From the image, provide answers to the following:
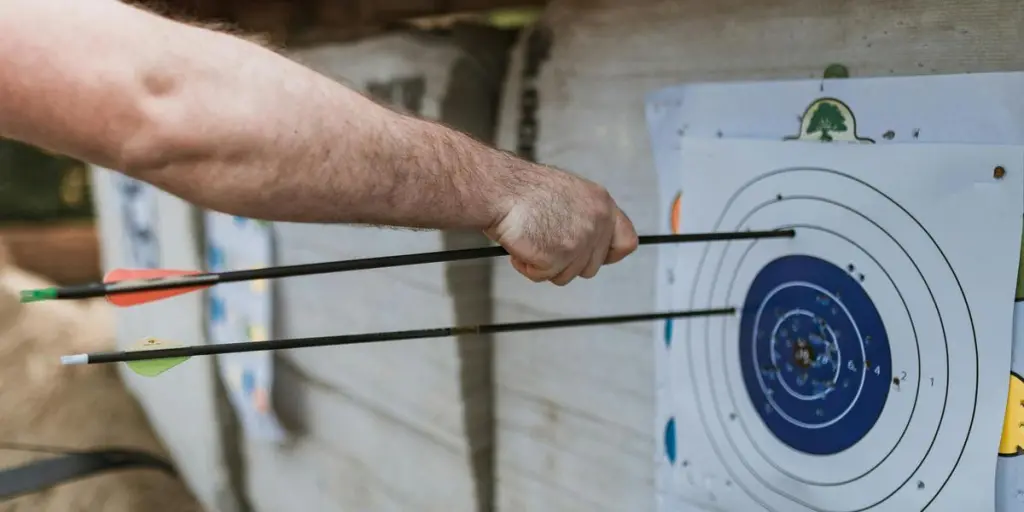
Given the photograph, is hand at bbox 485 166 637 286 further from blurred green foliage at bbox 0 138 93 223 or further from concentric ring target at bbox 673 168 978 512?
blurred green foliage at bbox 0 138 93 223

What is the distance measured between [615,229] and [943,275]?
25cm

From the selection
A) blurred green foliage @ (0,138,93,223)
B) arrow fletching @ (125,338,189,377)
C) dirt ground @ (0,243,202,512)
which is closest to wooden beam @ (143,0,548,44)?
arrow fletching @ (125,338,189,377)

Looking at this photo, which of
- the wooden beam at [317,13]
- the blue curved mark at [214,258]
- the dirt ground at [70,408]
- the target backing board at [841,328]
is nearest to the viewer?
the target backing board at [841,328]

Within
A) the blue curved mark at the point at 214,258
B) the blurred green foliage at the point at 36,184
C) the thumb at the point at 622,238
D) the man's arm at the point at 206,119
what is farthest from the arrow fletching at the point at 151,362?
the blurred green foliage at the point at 36,184

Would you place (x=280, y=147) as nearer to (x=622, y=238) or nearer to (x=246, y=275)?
(x=246, y=275)

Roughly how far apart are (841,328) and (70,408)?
2.28 metres

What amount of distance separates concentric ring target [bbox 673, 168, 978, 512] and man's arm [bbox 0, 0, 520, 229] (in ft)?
1.28

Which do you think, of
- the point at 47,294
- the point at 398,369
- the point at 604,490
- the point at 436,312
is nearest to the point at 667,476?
the point at 604,490

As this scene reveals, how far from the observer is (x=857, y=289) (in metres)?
0.68

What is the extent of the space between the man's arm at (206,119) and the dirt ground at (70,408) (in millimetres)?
1914

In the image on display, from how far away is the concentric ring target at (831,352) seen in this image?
24.4 inches

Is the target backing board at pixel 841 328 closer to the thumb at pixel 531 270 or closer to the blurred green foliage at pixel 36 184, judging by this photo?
the thumb at pixel 531 270

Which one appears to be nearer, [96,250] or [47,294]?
[47,294]

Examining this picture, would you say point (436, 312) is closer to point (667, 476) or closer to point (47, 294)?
point (667, 476)
